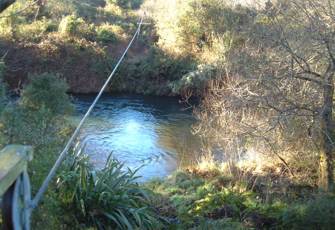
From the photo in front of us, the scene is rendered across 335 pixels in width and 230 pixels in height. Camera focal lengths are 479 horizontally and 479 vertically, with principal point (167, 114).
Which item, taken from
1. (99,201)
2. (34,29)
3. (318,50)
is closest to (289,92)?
(318,50)

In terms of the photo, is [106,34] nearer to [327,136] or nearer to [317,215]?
[327,136]

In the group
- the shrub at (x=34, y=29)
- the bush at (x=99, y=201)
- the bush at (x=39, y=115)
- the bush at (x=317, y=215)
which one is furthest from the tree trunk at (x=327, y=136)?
the shrub at (x=34, y=29)

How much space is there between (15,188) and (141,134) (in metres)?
11.7

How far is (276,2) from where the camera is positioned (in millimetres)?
9031

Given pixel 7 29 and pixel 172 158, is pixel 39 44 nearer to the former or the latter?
pixel 7 29

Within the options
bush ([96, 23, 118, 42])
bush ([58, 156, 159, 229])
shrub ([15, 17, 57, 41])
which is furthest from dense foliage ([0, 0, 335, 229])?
shrub ([15, 17, 57, 41])

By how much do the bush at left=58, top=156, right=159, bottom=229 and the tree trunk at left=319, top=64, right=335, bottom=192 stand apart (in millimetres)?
3616

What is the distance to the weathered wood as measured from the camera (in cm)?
173

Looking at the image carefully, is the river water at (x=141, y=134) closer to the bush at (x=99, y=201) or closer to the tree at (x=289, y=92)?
the tree at (x=289, y=92)

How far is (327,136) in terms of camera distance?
24.7 feet

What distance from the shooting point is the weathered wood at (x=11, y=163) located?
1730mm

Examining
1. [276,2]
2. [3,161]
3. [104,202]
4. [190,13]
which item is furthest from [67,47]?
[3,161]

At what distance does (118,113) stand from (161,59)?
5070 millimetres

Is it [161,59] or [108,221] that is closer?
[108,221]
